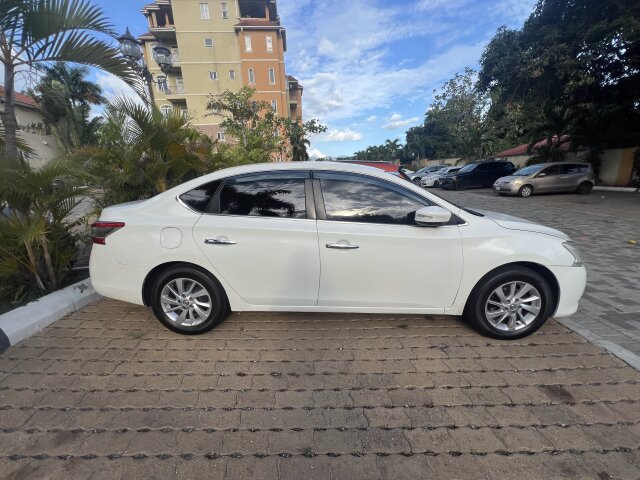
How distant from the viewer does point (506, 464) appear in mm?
1699

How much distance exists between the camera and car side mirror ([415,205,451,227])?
254 centimetres

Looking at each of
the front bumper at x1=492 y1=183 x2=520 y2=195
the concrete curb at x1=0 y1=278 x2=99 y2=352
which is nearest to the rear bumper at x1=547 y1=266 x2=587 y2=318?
the concrete curb at x1=0 y1=278 x2=99 y2=352

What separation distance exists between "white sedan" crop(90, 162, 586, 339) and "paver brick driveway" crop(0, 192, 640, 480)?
0.32 meters

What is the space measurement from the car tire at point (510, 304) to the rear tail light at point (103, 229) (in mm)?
3315

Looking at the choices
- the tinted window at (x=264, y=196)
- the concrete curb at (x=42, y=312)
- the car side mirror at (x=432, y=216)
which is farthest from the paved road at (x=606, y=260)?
the concrete curb at (x=42, y=312)

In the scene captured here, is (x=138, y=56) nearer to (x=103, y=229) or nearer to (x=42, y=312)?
(x=103, y=229)

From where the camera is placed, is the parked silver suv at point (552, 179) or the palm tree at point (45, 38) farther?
the parked silver suv at point (552, 179)

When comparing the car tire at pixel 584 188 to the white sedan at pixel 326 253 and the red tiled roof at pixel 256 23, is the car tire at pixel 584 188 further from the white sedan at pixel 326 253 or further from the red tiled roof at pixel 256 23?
the red tiled roof at pixel 256 23

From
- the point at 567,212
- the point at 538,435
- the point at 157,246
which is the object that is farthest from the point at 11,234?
the point at 567,212

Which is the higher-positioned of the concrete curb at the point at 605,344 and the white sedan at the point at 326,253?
the white sedan at the point at 326,253

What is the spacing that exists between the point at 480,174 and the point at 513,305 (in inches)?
711

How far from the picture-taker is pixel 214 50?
33.2 m

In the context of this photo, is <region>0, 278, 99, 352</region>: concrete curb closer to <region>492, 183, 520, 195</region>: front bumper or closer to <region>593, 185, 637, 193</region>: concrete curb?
<region>492, 183, 520, 195</region>: front bumper

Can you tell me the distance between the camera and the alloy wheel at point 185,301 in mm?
2869
